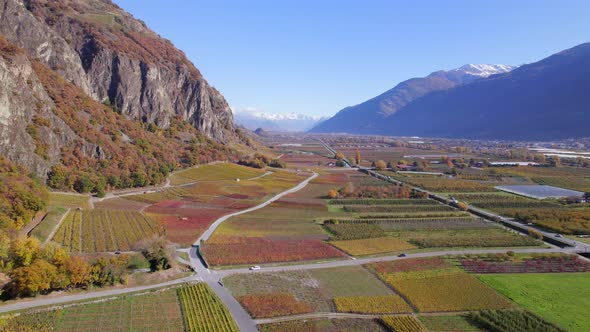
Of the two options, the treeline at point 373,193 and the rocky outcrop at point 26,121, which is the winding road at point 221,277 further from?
the treeline at point 373,193

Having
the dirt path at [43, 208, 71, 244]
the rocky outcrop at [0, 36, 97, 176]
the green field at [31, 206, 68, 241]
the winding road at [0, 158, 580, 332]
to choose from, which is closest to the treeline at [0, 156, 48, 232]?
the green field at [31, 206, 68, 241]

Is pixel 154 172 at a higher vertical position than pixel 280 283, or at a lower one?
higher

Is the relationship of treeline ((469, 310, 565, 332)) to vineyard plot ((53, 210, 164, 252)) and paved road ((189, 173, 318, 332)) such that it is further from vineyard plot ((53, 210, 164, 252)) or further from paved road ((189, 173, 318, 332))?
vineyard plot ((53, 210, 164, 252))

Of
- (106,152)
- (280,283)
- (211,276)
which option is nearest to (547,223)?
(280,283)

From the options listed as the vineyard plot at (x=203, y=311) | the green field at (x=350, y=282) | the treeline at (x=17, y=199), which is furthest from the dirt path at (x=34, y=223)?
the green field at (x=350, y=282)

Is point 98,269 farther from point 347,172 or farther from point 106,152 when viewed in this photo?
point 347,172
